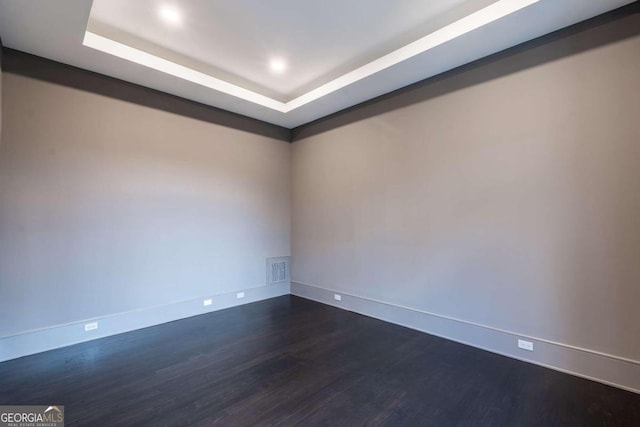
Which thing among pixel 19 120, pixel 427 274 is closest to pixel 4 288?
pixel 19 120

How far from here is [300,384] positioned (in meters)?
2.49

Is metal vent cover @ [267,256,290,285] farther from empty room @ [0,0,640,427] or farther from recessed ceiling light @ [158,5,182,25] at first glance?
recessed ceiling light @ [158,5,182,25]

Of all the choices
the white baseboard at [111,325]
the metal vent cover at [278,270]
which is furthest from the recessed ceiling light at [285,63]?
the white baseboard at [111,325]

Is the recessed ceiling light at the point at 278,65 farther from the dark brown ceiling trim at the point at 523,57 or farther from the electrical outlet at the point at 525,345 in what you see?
the electrical outlet at the point at 525,345

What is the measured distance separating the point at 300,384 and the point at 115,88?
4.01 metres

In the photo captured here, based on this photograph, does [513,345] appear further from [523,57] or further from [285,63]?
[285,63]

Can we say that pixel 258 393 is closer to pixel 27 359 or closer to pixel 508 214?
pixel 27 359

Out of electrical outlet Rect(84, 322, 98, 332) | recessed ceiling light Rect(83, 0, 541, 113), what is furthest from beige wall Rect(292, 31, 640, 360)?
electrical outlet Rect(84, 322, 98, 332)

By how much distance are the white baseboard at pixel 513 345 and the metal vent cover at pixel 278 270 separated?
1.48 meters

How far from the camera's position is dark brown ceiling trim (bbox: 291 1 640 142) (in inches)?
98.5

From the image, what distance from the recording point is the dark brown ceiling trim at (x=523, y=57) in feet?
8.21

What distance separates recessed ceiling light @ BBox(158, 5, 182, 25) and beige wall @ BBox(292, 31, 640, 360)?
265cm

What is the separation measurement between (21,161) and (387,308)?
459cm

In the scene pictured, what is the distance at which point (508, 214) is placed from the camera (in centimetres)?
305
